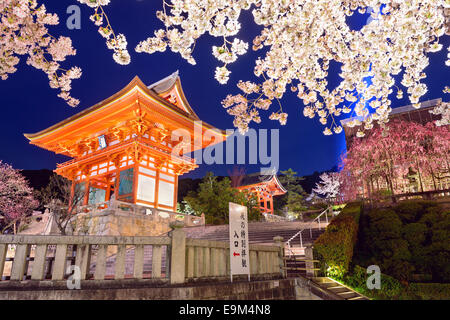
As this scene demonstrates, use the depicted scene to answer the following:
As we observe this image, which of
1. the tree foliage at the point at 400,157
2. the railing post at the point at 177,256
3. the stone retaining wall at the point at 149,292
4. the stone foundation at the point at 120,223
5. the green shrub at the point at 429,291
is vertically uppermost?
the tree foliage at the point at 400,157

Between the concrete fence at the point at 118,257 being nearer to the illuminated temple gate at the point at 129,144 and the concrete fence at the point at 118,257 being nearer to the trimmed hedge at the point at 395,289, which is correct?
the trimmed hedge at the point at 395,289

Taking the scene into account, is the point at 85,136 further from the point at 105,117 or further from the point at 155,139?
the point at 155,139

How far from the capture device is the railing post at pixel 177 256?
18.5 feet

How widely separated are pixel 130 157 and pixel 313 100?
14.8 m

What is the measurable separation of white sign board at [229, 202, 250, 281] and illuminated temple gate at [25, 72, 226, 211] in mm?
12554

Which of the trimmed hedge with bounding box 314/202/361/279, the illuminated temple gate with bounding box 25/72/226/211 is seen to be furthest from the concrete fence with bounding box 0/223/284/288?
the illuminated temple gate with bounding box 25/72/226/211

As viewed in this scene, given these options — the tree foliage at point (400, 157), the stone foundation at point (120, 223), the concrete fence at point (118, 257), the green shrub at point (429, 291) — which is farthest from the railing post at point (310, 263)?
the tree foliage at point (400, 157)

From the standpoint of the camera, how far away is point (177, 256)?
5742 millimetres

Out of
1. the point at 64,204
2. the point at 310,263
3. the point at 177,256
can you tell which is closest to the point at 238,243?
the point at 177,256

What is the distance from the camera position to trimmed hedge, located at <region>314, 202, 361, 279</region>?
9.71 meters

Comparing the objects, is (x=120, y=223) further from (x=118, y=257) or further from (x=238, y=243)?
(x=118, y=257)

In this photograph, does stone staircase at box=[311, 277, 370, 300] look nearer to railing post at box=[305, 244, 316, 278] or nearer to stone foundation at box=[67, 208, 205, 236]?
railing post at box=[305, 244, 316, 278]

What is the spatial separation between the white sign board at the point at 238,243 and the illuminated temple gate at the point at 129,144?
12554 millimetres
